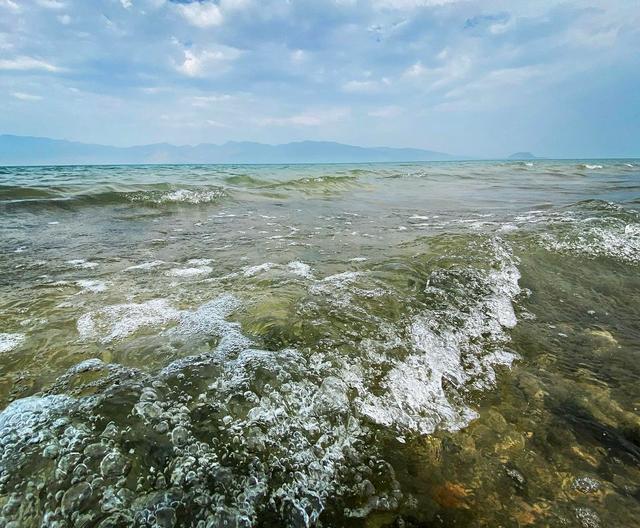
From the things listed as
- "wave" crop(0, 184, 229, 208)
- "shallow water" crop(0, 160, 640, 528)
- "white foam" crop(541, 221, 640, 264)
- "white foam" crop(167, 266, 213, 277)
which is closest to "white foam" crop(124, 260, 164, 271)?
"shallow water" crop(0, 160, 640, 528)

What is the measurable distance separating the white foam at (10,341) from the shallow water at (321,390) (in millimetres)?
30

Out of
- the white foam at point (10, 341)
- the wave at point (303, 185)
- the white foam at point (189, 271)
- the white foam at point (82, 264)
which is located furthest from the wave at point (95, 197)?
the white foam at point (10, 341)

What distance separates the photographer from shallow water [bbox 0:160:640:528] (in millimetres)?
1650

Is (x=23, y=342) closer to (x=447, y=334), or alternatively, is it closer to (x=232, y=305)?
(x=232, y=305)

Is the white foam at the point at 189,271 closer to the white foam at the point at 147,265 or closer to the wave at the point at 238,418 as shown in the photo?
the white foam at the point at 147,265

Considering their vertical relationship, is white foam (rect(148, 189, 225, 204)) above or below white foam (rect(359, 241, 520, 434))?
below

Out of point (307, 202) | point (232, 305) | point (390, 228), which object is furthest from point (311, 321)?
point (307, 202)

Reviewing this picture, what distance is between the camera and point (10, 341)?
2.85 m

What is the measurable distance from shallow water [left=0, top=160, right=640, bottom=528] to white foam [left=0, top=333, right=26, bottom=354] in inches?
1.2

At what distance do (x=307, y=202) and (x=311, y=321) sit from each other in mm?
10338

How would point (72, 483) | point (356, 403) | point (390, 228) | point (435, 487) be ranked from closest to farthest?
point (72, 483), point (435, 487), point (356, 403), point (390, 228)

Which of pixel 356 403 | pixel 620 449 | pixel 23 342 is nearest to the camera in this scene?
pixel 620 449

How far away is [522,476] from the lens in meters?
1.84

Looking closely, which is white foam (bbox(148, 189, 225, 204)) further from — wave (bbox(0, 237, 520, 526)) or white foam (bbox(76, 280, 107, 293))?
wave (bbox(0, 237, 520, 526))
